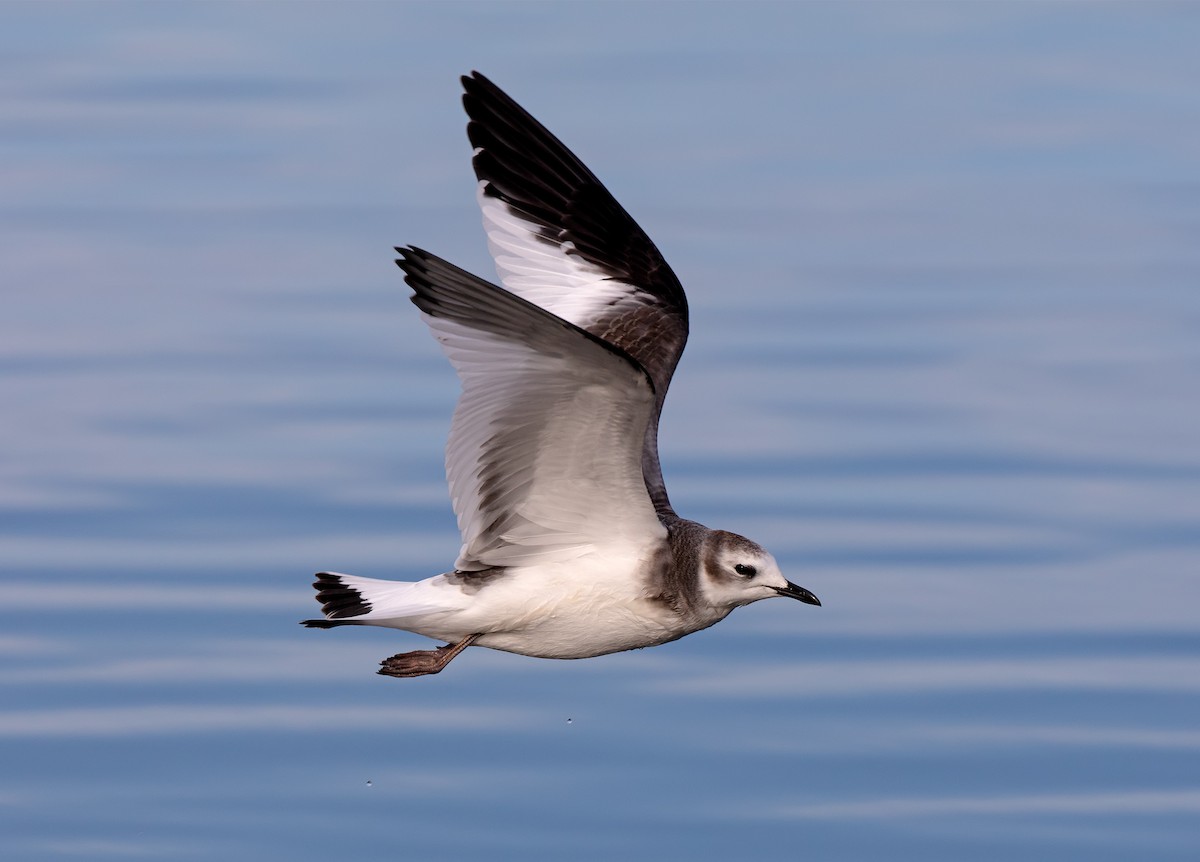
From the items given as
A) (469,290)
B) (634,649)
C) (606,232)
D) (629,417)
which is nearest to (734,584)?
(634,649)

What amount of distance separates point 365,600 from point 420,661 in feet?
1.66

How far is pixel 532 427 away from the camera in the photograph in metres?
10.4

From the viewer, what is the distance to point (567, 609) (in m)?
11.0

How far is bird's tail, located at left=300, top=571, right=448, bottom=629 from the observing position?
11.0 metres

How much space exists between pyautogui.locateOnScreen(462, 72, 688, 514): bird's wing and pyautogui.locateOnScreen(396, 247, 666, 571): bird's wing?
2.76m

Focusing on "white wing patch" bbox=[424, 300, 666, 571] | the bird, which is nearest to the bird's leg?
the bird

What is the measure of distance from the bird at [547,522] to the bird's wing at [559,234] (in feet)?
4.29

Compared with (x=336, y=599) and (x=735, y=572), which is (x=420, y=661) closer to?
(x=336, y=599)

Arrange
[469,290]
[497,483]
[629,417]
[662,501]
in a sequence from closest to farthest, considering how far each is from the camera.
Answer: [469,290]
[629,417]
[497,483]
[662,501]

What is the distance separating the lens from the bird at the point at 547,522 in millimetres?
9609

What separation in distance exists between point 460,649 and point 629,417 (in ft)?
5.99

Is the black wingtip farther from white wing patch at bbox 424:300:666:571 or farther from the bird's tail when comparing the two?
white wing patch at bbox 424:300:666:571

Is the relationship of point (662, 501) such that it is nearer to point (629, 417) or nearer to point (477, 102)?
point (629, 417)

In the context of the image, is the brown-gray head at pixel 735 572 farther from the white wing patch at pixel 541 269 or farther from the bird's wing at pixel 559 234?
the white wing patch at pixel 541 269
